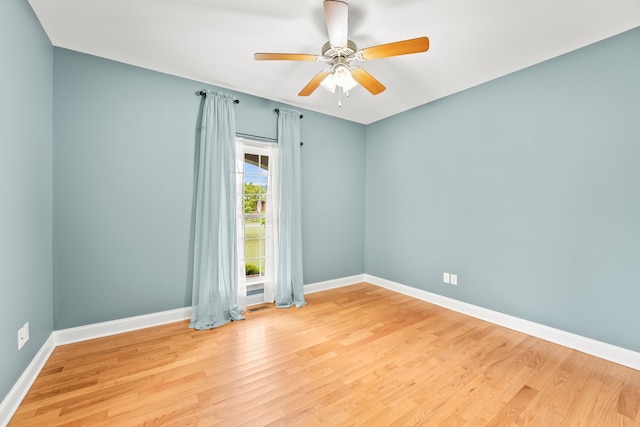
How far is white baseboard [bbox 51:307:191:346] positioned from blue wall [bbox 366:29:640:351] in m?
3.10

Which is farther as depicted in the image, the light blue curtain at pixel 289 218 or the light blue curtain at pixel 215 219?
the light blue curtain at pixel 289 218

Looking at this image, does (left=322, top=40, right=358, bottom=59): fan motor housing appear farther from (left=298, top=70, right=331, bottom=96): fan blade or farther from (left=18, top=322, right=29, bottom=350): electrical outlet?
(left=18, top=322, right=29, bottom=350): electrical outlet

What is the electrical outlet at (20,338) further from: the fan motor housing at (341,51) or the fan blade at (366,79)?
the fan blade at (366,79)

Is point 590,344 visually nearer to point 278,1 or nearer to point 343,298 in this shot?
point 343,298

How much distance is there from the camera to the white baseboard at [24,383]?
1.54 metres

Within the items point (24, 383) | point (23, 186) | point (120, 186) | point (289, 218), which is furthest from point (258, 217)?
point (24, 383)

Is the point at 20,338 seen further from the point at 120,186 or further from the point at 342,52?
the point at 342,52

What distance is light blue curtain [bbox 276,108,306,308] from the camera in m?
3.50

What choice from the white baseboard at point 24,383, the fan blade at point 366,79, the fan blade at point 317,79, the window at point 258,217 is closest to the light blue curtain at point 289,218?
the window at point 258,217

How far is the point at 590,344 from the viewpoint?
7.58 feet

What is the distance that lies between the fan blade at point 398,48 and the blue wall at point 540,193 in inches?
69.0

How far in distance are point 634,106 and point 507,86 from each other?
1.03 metres

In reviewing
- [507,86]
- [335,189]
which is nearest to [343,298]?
[335,189]

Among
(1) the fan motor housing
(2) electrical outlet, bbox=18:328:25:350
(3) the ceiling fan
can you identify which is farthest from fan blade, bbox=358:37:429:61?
(2) electrical outlet, bbox=18:328:25:350
